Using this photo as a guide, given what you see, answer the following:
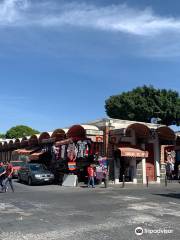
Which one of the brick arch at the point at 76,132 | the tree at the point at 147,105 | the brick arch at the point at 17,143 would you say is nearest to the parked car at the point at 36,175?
the brick arch at the point at 76,132

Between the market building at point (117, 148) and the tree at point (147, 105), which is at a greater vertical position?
the tree at point (147, 105)

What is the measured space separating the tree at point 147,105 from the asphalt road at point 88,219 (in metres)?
43.2

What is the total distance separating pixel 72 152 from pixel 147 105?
32.7 meters

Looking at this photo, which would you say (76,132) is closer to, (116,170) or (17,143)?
(116,170)

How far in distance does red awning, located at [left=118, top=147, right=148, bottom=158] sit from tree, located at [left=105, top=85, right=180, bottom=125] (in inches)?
1168

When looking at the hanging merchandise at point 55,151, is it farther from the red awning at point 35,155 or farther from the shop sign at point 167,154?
the shop sign at point 167,154

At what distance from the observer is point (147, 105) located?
60531mm

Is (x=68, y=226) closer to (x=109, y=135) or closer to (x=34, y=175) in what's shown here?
(x=34, y=175)

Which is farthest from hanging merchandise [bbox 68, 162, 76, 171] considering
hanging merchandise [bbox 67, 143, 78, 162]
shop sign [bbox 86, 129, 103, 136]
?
shop sign [bbox 86, 129, 103, 136]

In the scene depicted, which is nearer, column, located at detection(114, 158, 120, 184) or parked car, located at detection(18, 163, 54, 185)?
parked car, located at detection(18, 163, 54, 185)

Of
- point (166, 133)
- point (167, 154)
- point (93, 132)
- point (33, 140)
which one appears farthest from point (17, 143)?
point (166, 133)

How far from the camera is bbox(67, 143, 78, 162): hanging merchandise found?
29.7 m

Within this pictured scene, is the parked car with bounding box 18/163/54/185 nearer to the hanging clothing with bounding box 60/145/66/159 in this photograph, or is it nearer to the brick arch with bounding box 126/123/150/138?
the hanging clothing with bounding box 60/145/66/159

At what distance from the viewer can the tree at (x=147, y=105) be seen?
60125 mm
